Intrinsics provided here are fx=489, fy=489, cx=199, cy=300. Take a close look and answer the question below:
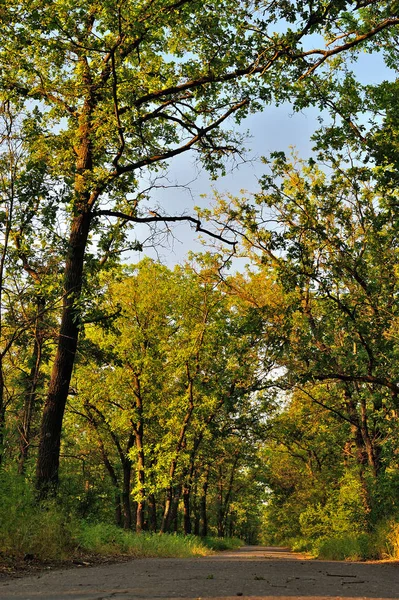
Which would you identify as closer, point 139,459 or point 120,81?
point 120,81

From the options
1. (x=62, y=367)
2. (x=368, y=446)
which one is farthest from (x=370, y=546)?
(x=62, y=367)

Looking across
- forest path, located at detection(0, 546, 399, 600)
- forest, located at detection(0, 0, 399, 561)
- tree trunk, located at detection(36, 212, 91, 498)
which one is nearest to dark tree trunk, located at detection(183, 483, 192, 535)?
forest, located at detection(0, 0, 399, 561)

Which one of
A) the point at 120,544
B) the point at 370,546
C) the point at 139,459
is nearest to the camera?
the point at 120,544

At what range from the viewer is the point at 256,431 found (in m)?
23.4

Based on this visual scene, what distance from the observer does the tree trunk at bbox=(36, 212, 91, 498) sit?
10453mm

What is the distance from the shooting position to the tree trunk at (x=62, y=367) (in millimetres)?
10453

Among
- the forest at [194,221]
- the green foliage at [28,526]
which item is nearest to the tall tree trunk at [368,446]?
the forest at [194,221]

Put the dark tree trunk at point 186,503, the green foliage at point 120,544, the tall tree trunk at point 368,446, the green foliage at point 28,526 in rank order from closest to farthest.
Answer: the green foliage at point 28,526 < the green foliage at point 120,544 < the tall tree trunk at point 368,446 < the dark tree trunk at point 186,503

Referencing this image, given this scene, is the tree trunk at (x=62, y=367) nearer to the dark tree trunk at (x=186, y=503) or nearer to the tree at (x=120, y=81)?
the tree at (x=120, y=81)

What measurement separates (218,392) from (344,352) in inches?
435

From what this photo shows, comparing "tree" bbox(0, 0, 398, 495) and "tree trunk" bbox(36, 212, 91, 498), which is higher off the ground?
"tree" bbox(0, 0, 398, 495)

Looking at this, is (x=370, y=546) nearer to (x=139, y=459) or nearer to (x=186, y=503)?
(x=139, y=459)

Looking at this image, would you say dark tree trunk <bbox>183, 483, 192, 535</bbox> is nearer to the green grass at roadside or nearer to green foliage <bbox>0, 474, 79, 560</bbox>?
the green grass at roadside

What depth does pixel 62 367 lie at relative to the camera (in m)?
11.3
